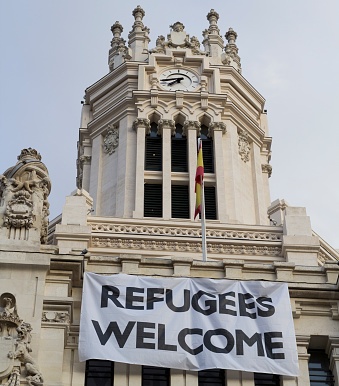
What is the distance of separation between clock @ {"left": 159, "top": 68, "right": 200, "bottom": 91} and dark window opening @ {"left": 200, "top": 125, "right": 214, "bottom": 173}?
336cm

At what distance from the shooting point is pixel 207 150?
59.0 m

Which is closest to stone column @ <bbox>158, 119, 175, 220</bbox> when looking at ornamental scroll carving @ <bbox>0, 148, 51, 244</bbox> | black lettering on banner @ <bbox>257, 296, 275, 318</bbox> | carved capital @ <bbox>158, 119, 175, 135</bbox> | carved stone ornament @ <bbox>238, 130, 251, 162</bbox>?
carved capital @ <bbox>158, 119, 175, 135</bbox>

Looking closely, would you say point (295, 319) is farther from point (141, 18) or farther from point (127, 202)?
point (141, 18)

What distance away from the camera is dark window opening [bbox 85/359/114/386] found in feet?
102

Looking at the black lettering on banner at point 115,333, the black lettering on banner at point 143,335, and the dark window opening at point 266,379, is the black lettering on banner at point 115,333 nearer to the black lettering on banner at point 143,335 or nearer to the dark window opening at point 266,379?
the black lettering on banner at point 143,335

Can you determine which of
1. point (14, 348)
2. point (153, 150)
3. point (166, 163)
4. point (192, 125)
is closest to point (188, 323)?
point (14, 348)

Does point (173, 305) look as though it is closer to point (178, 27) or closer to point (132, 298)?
point (132, 298)

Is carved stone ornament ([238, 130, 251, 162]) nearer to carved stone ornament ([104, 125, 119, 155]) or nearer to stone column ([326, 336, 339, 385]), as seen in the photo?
carved stone ornament ([104, 125, 119, 155])

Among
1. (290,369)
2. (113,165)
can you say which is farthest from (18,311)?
(113,165)

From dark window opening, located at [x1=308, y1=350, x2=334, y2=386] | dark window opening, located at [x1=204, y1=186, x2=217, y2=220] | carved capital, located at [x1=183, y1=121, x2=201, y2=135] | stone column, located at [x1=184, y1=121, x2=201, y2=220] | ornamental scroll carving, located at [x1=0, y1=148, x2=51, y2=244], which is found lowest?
dark window opening, located at [x1=308, y1=350, x2=334, y2=386]

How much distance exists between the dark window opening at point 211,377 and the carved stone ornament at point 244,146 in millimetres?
29299

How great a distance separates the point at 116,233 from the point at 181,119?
531 inches

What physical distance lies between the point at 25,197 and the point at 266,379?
9329 mm

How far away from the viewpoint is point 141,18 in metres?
70.4
